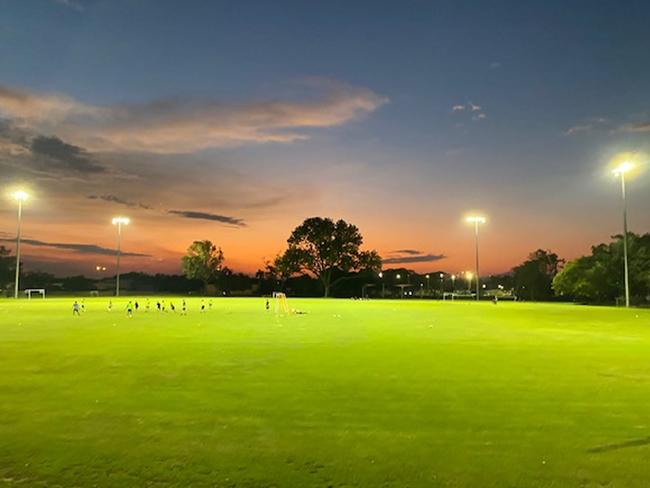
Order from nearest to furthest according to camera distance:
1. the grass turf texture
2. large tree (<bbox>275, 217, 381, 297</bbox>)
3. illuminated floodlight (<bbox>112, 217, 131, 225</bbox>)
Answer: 1. the grass turf texture
2. illuminated floodlight (<bbox>112, 217, 131, 225</bbox>)
3. large tree (<bbox>275, 217, 381, 297</bbox>)

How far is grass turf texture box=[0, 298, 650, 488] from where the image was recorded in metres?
6.06

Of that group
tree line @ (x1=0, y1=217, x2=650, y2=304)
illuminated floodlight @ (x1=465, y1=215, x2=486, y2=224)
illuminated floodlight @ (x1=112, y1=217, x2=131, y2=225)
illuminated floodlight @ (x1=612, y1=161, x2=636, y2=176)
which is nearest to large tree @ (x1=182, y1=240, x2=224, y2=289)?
tree line @ (x1=0, y1=217, x2=650, y2=304)

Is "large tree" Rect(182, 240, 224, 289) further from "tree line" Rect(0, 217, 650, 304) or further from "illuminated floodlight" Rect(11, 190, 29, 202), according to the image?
"illuminated floodlight" Rect(11, 190, 29, 202)

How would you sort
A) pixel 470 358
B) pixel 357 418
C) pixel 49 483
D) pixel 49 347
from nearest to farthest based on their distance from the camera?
pixel 49 483 < pixel 357 418 < pixel 470 358 < pixel 49 347

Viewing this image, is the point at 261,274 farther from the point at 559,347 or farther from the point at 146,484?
the point at 146,484

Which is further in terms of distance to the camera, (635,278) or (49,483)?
(635,278)

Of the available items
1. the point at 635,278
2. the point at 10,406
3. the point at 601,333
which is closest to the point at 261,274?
the point at 635,278

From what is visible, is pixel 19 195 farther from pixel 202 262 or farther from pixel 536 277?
pixel 536 277

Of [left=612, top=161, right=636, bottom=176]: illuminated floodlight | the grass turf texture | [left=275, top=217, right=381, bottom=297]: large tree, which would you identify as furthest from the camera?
[left=275, top=217, right=381, bottom=297]: large tree

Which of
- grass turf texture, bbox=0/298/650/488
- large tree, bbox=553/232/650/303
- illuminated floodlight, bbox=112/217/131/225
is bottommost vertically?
grass turf texture, bbox=0/298/650/488

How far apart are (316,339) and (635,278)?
67280 millimetres

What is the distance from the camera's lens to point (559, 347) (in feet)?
61.4

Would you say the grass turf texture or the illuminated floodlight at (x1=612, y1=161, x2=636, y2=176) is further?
the illuminated floodlight at (x1=612, y1=161, x2=636, y2=176)

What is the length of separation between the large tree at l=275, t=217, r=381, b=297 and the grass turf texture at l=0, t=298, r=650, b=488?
105753 millimetres
